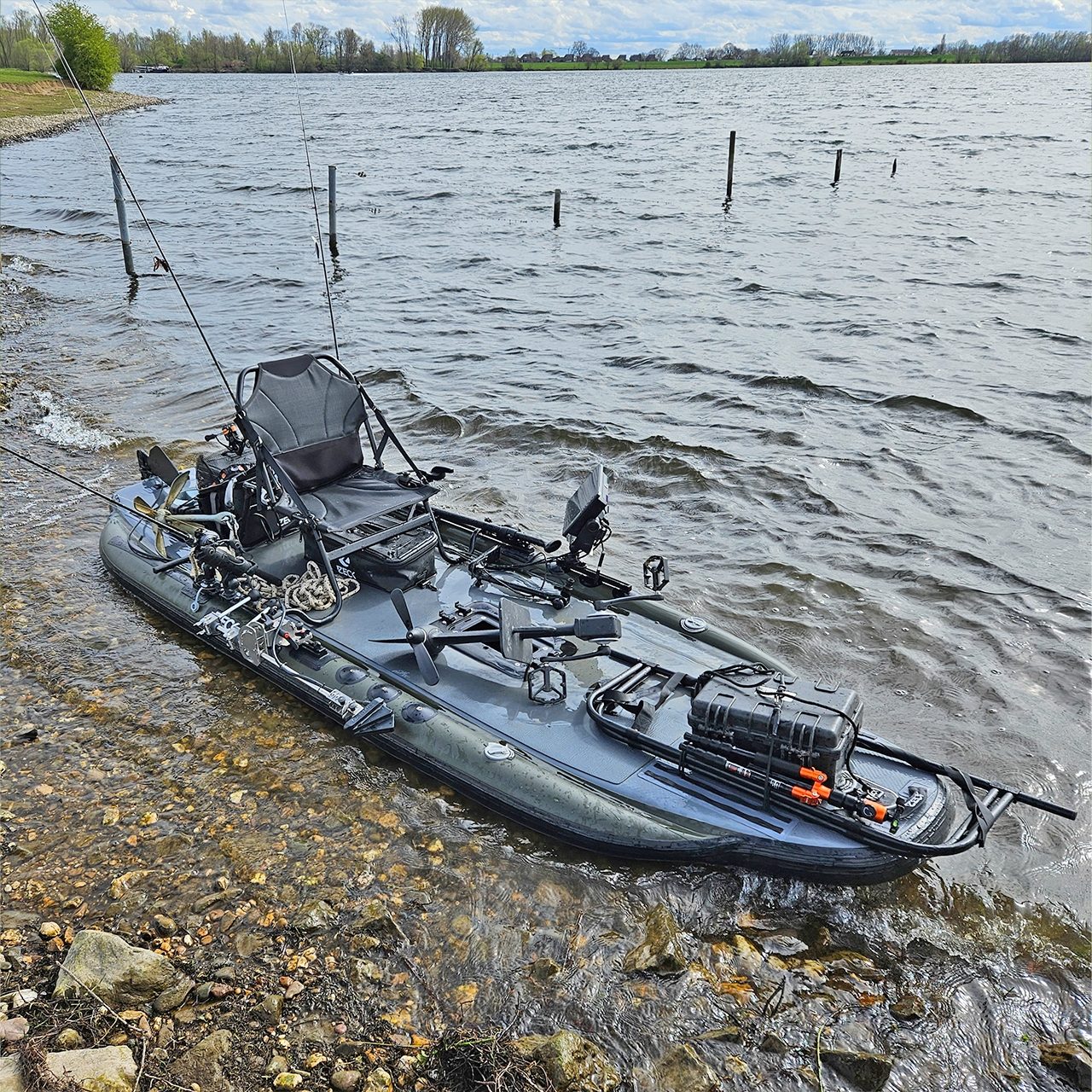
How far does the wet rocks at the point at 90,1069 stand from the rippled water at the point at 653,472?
1859 millimetres

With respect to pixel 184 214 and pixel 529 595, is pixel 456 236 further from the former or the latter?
pixel 529 595

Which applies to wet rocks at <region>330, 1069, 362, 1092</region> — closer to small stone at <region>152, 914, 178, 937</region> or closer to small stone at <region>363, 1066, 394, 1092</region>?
small stone at <region>363, 1066, 394, 1092</region>

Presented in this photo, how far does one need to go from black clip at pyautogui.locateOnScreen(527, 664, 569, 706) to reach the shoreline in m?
57.7

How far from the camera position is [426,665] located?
7.25m

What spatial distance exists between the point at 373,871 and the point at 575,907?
1.40m

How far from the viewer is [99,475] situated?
1300 cm

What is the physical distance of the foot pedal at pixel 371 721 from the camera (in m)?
7.04

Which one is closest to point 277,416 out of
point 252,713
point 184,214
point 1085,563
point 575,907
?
point 252,713

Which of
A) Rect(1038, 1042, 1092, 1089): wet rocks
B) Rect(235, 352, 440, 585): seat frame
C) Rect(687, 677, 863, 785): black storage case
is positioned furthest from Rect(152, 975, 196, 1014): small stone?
Rect(1038, 1042, 1092, 1089): wet rocks

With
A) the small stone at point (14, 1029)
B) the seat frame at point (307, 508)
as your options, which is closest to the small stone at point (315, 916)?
the small stone at point (14, 1029)

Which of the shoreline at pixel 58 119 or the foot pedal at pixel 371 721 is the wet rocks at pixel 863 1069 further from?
the shoreline at pixel 58 119

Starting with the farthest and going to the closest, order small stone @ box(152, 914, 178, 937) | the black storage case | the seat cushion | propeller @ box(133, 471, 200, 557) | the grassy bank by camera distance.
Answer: the grassy bank → propeller @ box(133, 471, 200, 557) → the seat cushion → the black storage case → small stone @ box(152, 914, 178, 937)

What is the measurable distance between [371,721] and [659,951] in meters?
2.66

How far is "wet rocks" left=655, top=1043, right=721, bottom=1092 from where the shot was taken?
196 inches
